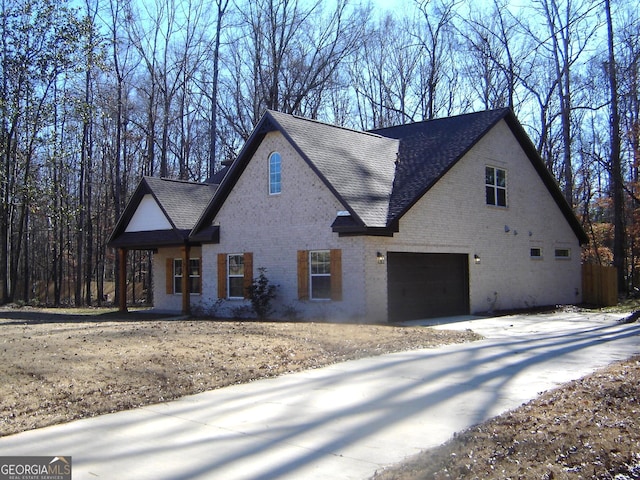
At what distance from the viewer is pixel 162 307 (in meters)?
25.3

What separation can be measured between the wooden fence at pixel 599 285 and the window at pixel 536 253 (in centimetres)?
348

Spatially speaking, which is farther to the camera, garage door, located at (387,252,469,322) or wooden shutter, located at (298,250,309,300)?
wooden shutter, located at (298,250,309,300)

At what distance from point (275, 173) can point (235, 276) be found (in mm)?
3797

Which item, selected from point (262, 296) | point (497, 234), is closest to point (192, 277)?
point (262, 296)

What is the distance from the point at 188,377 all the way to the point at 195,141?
36.4m

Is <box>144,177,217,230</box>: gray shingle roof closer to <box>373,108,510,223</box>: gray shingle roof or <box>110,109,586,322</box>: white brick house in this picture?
<box>110,109,586,322</box>: white brick house

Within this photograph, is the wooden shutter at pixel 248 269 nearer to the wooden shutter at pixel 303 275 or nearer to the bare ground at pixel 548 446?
the wooden shutter at pixel 303 275

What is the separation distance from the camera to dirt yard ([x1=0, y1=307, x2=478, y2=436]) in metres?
7.59

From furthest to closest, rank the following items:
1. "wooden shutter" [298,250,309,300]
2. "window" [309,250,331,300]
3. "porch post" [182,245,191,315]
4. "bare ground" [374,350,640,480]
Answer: "porch post" [182,245,191,315] → "wooden shutter" [298,250,309,300] → "window" [309,250,331,300] → "bare ground" [374,350,640,480]

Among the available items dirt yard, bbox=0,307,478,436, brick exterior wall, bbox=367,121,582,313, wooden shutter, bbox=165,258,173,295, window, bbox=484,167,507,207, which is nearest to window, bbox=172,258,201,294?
wooden shutter, bbox=165,258,173,295

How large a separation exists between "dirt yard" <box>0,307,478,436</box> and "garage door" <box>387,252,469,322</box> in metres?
4.44

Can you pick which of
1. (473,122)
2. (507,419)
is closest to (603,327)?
(473,122)

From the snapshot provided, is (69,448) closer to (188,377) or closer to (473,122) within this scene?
(188,377)

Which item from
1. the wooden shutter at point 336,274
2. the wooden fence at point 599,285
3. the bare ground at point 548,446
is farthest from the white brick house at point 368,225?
the bare ground at point 548,446
